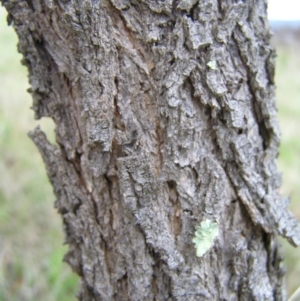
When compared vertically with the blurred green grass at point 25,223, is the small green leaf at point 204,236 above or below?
below

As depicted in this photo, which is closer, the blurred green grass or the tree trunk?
the tree trunk

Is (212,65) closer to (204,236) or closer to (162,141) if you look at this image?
(162,141)

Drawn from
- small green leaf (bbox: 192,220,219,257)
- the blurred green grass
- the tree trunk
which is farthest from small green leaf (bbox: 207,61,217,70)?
the blurred green grass

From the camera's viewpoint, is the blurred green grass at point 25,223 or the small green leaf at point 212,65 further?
the blurred green grass at point 25,223

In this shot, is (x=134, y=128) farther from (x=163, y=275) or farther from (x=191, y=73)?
(x=163, y=275)

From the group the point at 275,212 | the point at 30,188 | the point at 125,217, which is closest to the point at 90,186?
the point at 125,217

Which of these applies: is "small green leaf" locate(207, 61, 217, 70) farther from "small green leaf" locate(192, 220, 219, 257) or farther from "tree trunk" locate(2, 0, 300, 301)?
"small green leaf" locate(192, 220, 219, 257)

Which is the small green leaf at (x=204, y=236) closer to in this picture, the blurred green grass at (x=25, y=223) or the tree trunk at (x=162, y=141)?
the tree trunk at (x=162, y=141)

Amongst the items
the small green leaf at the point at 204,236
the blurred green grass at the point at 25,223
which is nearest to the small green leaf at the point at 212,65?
the small green leaf at the point at 204,236
